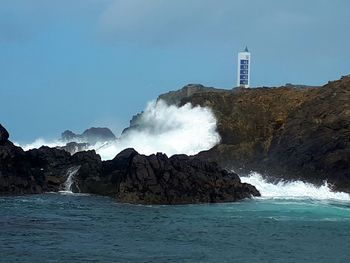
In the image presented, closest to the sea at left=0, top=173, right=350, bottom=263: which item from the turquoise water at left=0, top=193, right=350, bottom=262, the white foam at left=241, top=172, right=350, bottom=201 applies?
the turquoise water at left=0, top=193, right=350, bottom=262

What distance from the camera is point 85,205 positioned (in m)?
31.2

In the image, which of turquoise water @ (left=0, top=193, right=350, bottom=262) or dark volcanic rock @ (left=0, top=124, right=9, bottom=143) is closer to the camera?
turquoise water @ (left=0, top=193, right=350, bottom=262)

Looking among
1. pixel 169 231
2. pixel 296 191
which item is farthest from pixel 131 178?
pixel 296 191

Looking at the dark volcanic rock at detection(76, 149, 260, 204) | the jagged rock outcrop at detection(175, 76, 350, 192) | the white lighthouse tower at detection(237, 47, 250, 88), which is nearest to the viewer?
the dark volcanic rock at detection(76, 149, 260, 204)

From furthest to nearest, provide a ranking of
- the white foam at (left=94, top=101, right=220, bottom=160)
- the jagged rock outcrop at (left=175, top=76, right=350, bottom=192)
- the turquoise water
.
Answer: the white foam at (left=94, top=101, right=220, bottom=160) → the jagged rock outcrop at (left=175, top=76, right=350, bottom=192) → the turquoise water

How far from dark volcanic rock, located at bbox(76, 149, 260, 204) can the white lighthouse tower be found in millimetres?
34735

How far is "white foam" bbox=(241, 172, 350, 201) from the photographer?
38.6 meters

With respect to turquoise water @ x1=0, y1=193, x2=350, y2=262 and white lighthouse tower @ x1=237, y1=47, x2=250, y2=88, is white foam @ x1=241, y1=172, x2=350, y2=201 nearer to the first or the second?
turquoise water @ x1=0, y1=193, x2=350, y2=262

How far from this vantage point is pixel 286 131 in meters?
46.0

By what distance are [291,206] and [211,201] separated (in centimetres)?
419

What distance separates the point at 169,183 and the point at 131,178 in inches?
80.1

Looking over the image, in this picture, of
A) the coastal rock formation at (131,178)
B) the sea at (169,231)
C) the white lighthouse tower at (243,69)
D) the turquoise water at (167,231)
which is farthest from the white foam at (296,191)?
the white lighthouse tower at (243,69)

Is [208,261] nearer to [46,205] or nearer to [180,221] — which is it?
[180,221]

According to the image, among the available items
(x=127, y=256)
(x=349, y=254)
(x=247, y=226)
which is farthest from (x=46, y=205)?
(x=349, y=254)
